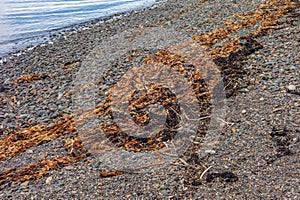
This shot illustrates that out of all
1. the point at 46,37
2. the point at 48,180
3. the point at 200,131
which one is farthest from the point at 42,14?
the point at 200,131

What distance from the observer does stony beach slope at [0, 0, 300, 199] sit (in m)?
3.39

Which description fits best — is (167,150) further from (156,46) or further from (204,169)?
(156,46)

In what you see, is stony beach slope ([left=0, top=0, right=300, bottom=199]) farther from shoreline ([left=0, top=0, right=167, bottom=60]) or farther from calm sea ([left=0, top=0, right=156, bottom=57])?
calm sea ([left=0, top=0, right=156, bottom=57])

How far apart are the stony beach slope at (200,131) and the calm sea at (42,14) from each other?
4717 mm

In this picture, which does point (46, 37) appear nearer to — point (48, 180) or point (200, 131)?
point (48, 180)

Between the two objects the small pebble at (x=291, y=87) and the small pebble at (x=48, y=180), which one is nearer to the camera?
the small pebble at (x=48, y=180)

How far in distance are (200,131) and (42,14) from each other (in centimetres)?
1500

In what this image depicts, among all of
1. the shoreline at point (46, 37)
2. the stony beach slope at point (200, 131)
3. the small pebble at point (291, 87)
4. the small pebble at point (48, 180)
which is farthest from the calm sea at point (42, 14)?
the small pebble at point (291, 87)

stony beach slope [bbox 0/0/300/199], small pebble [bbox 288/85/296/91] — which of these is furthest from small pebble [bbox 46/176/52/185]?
small pebble [bbox 288/85/296/91]

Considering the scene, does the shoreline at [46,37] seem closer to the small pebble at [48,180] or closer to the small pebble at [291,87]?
the small pebble at [48,180]

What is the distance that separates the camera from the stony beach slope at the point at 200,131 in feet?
11.1

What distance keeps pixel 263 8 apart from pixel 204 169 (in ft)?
22.2

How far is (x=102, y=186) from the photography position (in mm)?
3592

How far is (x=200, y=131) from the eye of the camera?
13.9ft
